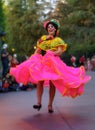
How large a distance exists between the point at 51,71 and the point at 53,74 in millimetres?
92

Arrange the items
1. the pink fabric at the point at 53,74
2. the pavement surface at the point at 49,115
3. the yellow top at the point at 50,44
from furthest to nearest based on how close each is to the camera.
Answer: the yellow top at the point at 50,44 → the pink fabric at the point at 53,74 → the pavement surface at the point at 49,115

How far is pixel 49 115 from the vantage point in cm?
767

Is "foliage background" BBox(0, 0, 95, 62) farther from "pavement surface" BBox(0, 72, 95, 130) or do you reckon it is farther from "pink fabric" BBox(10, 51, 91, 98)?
"pink fabric" BBox(10, 51, 91, 98)

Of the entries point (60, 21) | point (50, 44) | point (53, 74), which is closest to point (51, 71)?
point (53, 74)

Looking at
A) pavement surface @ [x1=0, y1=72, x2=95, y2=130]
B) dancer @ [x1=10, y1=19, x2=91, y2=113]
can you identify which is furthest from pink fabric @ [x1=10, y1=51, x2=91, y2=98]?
pavement surface @ [x1=0, y1=72, x2=95, y2=130]

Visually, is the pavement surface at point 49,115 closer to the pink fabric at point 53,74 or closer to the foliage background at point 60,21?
the pink fabric at point 53,74

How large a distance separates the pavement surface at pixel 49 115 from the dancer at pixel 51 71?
13.7 inches

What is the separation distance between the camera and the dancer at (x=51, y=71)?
757 centimetres

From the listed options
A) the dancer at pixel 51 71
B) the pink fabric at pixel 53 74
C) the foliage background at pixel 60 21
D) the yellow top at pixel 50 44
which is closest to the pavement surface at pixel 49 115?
the dancer at pixel 51 71

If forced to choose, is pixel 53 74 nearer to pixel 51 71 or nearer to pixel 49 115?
pixel 51 71

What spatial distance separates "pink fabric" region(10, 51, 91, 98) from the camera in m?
7.55

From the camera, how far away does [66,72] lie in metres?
7.81

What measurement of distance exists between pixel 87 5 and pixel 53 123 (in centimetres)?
3690

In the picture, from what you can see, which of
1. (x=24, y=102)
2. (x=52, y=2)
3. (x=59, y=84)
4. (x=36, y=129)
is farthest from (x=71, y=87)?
(x=52, y=2)
